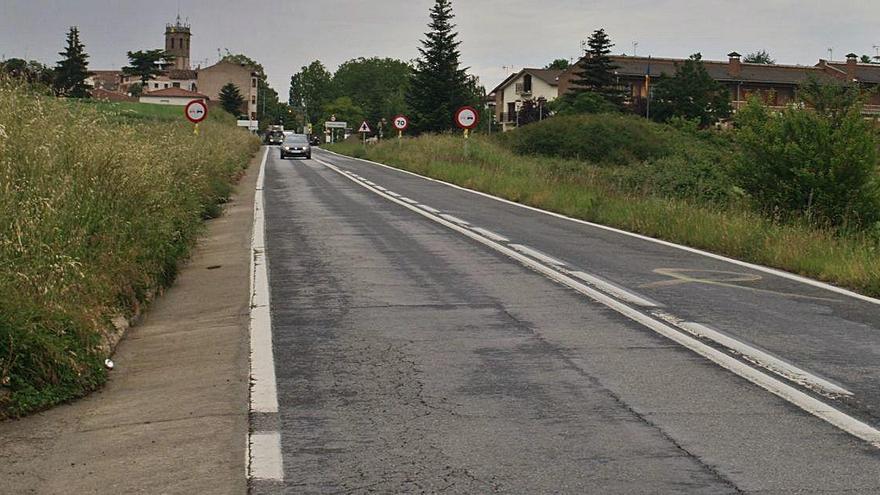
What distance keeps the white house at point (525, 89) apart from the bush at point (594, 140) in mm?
45910

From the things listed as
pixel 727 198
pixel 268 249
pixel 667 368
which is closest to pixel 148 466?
pixel 667 368

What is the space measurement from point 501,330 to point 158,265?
416 cm

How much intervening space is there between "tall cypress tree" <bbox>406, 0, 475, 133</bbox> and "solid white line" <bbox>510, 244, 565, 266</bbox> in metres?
74.3

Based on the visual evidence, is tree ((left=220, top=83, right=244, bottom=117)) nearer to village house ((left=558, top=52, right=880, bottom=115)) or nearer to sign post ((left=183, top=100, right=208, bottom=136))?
village house ((left=558, top=52, right=880, bottom=115))

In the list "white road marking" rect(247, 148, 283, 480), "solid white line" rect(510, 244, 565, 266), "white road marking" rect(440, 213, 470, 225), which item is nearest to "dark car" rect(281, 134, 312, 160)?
"white road marking" rect(440, 213, 470, 225)

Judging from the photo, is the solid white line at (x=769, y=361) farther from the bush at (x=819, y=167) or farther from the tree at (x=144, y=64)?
the tree at (x=144, y=64)

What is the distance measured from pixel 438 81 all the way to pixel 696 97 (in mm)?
20292

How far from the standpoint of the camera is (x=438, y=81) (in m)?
89.9

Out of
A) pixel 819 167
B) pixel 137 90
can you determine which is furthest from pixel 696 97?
pixel 137 90

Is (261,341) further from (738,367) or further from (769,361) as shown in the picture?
(769,361)

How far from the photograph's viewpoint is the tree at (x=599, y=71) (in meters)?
88.1

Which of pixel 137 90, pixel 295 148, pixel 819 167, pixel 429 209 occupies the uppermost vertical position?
pixel 137 90

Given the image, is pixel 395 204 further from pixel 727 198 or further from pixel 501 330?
pixel 501 330

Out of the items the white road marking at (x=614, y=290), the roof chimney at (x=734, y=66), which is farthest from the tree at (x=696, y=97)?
the white road marking at (x=614, y=290)
